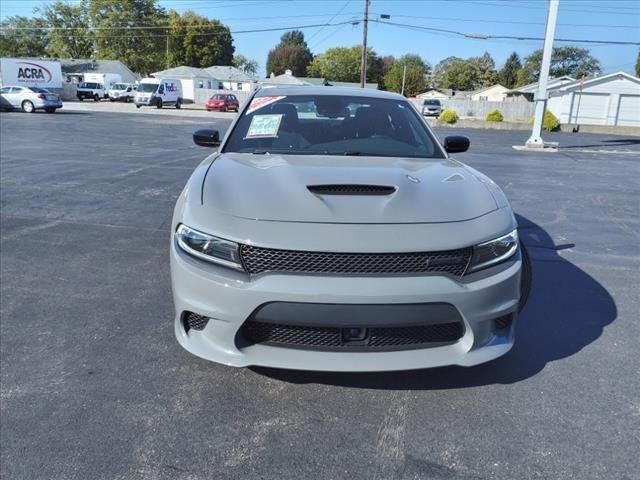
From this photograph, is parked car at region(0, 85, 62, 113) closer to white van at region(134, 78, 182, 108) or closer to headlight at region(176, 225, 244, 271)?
white van at region(134, 78, 182, 108)

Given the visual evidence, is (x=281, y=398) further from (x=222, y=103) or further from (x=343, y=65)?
(x=343, y=65)

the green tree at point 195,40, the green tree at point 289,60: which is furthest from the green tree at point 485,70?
the green tree at point 195,40

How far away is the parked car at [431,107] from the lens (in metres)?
44.0

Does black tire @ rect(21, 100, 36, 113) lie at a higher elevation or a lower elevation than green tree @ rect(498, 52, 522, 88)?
lower

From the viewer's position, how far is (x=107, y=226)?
605 centimetres

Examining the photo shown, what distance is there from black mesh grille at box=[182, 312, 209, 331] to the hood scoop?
2.78 ft

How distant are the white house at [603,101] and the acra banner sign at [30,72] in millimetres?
42919

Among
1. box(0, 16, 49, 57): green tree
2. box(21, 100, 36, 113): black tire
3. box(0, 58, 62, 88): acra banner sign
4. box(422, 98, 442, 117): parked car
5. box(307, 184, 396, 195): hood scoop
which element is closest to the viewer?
box(307, 184, 396, 195): hood scoop

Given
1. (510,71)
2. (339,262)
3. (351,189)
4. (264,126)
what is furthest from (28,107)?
(510,71)

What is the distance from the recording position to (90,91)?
52.4 m

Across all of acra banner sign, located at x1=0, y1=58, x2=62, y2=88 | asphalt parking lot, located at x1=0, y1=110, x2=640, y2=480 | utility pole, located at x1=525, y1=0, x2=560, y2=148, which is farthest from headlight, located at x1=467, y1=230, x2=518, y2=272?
acra banner sign, located at x1=0, y1=58, x2=62, y2=88

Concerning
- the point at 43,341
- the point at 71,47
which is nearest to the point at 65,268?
the point at 43,341

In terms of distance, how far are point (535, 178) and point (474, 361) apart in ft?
30.5

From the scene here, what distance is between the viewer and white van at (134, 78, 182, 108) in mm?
42469
